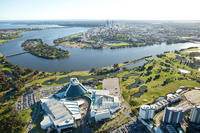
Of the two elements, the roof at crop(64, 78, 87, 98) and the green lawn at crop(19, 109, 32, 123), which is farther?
the roof at crop(64, 78, 87, 98)

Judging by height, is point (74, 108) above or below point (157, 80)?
below

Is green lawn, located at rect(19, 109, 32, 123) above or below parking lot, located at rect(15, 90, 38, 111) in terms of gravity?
below

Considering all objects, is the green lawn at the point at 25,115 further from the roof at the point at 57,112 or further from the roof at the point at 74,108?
the roof at the point at 74,108

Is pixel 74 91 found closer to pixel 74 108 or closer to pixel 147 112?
pixel 74 108

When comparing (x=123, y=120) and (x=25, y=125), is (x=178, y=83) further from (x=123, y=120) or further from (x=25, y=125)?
(x=25, y=125)

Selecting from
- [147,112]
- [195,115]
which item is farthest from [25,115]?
[195,115]

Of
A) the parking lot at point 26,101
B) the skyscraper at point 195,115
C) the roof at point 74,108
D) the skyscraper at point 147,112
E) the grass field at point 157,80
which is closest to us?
the skyscraper at point 195,115

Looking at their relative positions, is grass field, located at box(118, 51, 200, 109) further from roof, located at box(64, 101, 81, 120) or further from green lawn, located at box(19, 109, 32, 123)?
green lawn, located at box(19, 109, 32, 123)

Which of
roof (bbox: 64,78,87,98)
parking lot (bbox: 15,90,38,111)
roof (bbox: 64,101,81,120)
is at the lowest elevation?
parking lot (bbox: 15,90,38,111)

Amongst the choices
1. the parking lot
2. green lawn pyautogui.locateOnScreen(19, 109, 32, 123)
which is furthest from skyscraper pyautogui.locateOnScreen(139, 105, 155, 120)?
the parking lot

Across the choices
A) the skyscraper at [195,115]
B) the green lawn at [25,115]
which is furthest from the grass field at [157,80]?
the green lawn at [25,115]

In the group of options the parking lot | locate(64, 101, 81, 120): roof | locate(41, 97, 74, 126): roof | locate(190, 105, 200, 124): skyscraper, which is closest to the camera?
locate(190, 105, 200, 124): skyscraper
